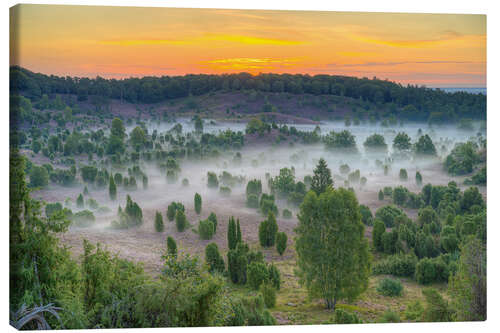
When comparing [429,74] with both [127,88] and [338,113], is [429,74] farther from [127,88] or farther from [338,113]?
[127,88]

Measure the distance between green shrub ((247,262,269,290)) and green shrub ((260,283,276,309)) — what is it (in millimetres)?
363

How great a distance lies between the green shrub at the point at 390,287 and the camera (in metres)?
9.54

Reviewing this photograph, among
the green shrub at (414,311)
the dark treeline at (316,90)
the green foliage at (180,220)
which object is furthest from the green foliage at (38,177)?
the green shrub at (414,311)

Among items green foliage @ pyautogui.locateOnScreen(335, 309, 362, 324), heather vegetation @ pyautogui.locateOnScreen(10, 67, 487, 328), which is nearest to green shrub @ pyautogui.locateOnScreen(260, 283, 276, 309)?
heather vegetation @ pyautogui.locateOnScreen(10, 67, 487, 328)

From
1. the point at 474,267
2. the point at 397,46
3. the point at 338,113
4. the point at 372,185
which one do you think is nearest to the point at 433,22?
the point at 397,46

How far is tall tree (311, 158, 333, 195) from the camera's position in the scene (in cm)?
989

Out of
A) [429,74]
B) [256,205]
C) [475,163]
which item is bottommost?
[256,205]

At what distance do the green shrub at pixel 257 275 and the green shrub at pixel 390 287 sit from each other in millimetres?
1984

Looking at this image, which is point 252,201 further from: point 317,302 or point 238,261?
point 317,302

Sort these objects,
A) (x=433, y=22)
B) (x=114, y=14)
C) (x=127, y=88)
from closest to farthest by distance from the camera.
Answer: (x=114, y=14), (x=433, y=22), (x=127, y=88)

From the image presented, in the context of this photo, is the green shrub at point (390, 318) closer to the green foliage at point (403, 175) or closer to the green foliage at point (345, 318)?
the green foliage at point (345, 318)

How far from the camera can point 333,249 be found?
9062 mm

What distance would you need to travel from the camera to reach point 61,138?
9.52m

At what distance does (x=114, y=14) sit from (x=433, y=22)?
5231 mm
